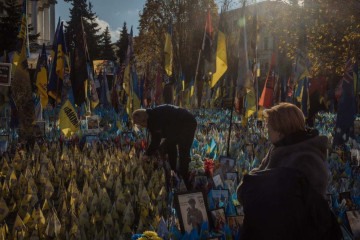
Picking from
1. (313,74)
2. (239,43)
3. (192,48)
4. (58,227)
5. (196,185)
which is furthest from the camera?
(192,48)

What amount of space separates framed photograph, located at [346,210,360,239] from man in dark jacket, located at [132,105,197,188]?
2.77m

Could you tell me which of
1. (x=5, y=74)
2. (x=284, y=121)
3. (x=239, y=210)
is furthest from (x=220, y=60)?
(x=284, y=121)

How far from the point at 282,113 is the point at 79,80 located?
731cm

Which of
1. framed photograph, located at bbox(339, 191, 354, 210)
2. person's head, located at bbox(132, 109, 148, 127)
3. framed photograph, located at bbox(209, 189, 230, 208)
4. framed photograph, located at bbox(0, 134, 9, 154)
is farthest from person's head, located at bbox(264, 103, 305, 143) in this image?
framed photograph, located at bbox(0, 134, 9, 154)

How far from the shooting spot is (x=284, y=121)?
2.95 metres

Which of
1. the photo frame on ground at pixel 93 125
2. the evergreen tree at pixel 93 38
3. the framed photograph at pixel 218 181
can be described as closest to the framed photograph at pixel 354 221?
the framed photograph at pixel 218 181

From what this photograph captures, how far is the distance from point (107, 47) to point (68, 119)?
46.9 m

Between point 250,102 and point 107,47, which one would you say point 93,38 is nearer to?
point 107,47

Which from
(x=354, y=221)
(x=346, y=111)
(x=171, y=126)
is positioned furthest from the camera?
(x=346, y=111)

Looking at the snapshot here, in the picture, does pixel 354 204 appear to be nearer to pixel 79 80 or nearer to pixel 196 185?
pixel 196 185

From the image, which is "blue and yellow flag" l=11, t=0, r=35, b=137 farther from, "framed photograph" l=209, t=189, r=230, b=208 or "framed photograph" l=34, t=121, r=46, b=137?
"framed photograph" l=209, t=189, r=230, b=208

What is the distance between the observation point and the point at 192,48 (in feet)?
118

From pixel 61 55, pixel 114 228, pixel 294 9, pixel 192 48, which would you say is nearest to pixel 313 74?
pixel 294 9

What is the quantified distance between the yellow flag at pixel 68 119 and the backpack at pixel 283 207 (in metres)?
6.19
